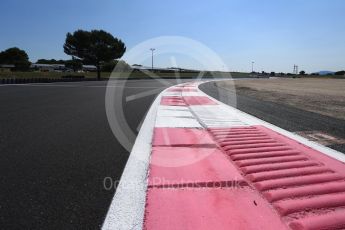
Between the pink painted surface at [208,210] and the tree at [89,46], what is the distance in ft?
221

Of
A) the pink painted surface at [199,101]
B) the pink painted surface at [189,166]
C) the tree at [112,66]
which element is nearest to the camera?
the pink painted surface at [189,166]

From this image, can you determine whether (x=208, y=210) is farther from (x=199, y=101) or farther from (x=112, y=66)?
(x=112, y=66)

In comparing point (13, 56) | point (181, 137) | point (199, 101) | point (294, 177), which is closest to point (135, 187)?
point (294, 177)

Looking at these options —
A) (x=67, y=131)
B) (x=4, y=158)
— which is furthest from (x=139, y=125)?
(x=4, y=158)

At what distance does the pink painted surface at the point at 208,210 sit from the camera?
293 centimetres

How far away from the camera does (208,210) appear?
3.23 meters

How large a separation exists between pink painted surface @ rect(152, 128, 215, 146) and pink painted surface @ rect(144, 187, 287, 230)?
2633mm

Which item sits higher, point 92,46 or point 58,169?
point 92,46

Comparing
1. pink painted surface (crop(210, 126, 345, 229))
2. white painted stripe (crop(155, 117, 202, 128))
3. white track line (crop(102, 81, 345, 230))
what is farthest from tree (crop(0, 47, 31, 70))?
pink painted surface (crop(210, 126, 345, 229))

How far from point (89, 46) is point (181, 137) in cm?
6567

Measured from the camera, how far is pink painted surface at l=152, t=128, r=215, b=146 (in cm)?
647

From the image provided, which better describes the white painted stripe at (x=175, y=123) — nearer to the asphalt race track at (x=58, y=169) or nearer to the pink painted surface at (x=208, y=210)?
the asphalt race track at (x=58, y=169)

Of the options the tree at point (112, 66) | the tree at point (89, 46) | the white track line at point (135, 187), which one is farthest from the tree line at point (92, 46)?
the white track line at point (135, 187)

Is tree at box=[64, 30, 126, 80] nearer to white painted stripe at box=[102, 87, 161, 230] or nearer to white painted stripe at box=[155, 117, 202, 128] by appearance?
white painted stripe at box=[155, 117, 202, 128]
